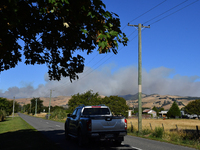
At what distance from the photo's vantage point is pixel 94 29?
5723mm

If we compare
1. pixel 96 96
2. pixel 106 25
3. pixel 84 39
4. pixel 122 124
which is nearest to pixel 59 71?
pixel 84 39

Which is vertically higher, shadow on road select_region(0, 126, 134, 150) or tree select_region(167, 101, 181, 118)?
shadow on road select_region(0, 126, 134, 150)

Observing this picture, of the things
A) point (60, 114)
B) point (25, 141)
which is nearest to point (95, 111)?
point (25, 141)

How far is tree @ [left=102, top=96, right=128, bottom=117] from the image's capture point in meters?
86.3

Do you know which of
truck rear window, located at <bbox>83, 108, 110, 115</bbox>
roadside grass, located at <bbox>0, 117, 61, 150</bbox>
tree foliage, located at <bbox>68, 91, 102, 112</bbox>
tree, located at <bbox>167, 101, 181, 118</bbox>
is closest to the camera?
roadside grass, located at <bbox>0, 117, 61, 150</bbox>

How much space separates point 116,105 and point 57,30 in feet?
270

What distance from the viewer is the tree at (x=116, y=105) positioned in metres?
86.3

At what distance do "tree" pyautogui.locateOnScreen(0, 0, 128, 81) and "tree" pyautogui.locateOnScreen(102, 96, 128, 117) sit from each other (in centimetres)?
7799

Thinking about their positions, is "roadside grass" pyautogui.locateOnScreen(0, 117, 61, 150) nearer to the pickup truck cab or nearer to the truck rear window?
the pickup truck cab

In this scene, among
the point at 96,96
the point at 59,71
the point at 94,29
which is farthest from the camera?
the point at 96,96

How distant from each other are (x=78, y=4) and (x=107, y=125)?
6.14m

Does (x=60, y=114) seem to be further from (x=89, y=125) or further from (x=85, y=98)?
(x=89, y=125)

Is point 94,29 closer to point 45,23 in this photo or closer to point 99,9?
point 99,9

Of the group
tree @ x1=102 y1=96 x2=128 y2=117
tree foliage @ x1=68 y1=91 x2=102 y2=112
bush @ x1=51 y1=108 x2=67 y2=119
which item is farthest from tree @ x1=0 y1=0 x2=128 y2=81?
tree @ x1=102 y1=96 x2=128 y2=117
